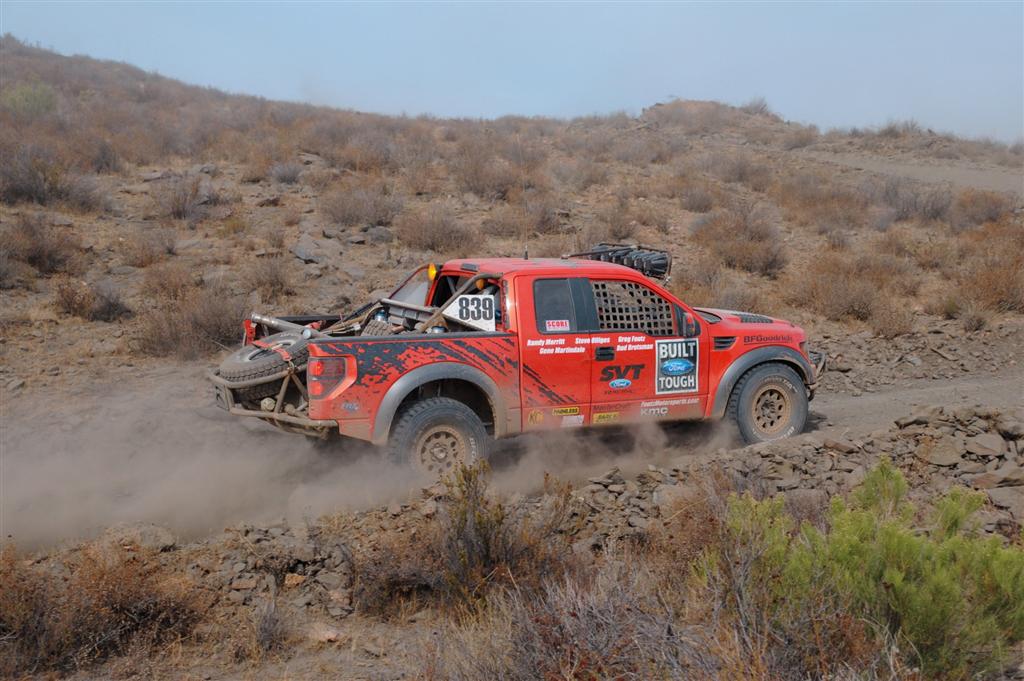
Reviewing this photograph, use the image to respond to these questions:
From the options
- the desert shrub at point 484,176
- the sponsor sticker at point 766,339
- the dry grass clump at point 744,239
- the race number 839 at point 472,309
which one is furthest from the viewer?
the desert shrub at point 484,176

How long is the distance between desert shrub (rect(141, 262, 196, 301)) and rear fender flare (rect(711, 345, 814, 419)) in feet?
25.0

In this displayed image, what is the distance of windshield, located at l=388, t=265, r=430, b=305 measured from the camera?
795 centimetres

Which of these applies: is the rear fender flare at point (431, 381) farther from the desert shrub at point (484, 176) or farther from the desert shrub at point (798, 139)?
the desert shrub at point (798, 139)

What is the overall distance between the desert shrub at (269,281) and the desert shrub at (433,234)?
286 centimetres

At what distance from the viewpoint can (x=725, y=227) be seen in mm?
16453

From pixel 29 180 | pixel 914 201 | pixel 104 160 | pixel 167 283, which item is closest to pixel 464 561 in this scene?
pixel 167 283

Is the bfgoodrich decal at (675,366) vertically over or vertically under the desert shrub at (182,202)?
under

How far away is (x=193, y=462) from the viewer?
22.7 ft

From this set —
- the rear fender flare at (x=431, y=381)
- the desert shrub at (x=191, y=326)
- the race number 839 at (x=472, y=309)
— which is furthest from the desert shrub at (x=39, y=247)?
the rear fender flare at (x=431, y=381)

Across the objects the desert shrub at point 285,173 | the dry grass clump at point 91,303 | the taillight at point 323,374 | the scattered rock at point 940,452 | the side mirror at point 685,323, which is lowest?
the scattered rock at point 940,452

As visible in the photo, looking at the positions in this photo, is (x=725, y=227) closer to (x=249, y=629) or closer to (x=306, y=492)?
(x=306, y=492)

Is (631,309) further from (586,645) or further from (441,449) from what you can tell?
(586,645)

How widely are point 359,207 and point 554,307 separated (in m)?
9.38

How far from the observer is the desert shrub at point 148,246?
1276cm
